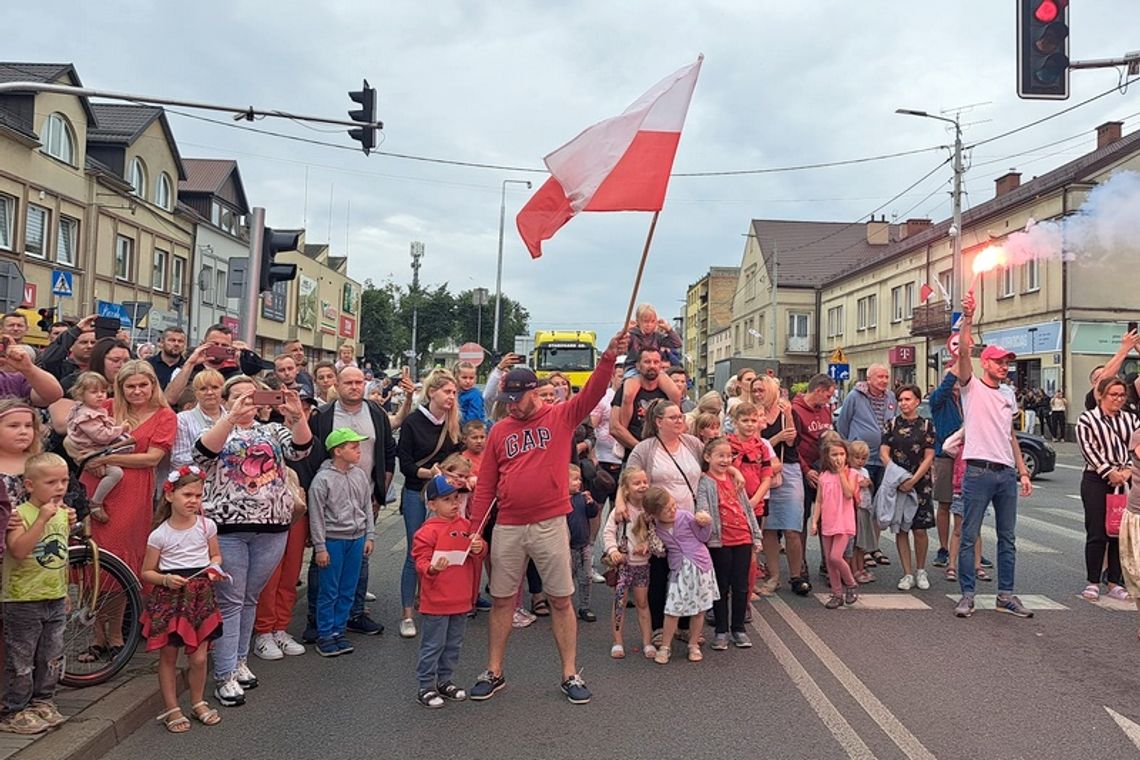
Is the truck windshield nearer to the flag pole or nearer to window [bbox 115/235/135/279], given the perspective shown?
window [bbox 115/235/135/279]

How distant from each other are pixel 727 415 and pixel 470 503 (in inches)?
127

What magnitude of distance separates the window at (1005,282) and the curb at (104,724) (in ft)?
110

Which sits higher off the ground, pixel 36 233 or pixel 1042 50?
pixel 36 233

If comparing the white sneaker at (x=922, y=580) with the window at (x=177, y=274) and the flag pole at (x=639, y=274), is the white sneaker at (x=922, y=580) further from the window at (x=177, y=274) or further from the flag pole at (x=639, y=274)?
the window at (x=177, y=274)

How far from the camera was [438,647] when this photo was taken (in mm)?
4980

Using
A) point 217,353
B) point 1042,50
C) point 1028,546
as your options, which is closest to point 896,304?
point 1042,50

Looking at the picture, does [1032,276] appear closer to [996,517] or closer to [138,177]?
[996,517]

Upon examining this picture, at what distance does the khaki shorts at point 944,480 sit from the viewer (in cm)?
858

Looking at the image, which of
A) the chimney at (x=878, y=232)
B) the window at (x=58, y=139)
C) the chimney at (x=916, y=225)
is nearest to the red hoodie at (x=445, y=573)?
the window at (x=58, y=139)

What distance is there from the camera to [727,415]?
807cm

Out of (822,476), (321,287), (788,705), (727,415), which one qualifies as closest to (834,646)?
(788,705)

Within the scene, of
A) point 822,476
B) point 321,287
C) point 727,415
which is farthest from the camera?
point 321,287

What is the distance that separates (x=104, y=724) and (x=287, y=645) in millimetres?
1659

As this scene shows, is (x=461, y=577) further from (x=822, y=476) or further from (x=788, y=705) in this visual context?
(x=822, y=476)
